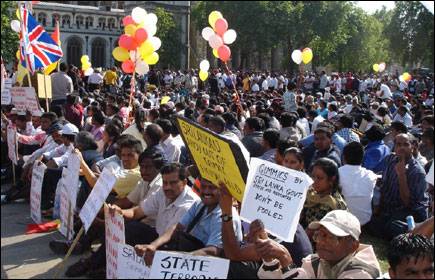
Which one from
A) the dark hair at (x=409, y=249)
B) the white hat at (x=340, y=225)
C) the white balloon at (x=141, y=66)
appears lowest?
the dark hair at (x=409, y=249)

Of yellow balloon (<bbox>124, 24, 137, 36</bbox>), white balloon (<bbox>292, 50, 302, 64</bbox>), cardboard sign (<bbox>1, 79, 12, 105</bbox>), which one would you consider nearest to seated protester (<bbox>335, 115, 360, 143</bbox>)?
yellow balloon (<bbox>124, 24, 137, 36</bbox>)

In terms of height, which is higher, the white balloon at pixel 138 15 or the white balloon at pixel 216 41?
the white balloon at pixel 138 15

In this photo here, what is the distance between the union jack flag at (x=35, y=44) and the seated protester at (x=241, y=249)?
25.2 ft

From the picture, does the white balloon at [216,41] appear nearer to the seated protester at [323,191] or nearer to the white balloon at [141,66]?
the white balloon at [141,66]

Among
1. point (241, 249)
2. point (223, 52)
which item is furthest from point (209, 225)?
point (223, 52)

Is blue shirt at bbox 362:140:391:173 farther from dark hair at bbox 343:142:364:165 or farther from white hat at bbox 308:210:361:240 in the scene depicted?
white hat at bbox 308:210:361:240

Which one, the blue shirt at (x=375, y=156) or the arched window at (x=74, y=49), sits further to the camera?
the arched window at (x=74, y=49)

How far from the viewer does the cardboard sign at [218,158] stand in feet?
12.2


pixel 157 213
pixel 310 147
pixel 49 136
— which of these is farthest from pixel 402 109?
pixel 157 213

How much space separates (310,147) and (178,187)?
11.0 ft

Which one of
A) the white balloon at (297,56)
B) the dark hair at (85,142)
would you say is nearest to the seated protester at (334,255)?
the dark hair at (85,142)

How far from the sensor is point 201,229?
14.4ft

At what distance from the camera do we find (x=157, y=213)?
5.12 m

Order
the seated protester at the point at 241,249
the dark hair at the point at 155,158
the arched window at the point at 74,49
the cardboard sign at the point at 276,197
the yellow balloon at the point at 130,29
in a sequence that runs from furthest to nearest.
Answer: the arched window at the point at 74,49 → the yellow balloon at the point at 130,29 → the dark hair at the point at 155,158 → the seated protester at the point at 241,249 → the cardboard sign at the point at 276,197
